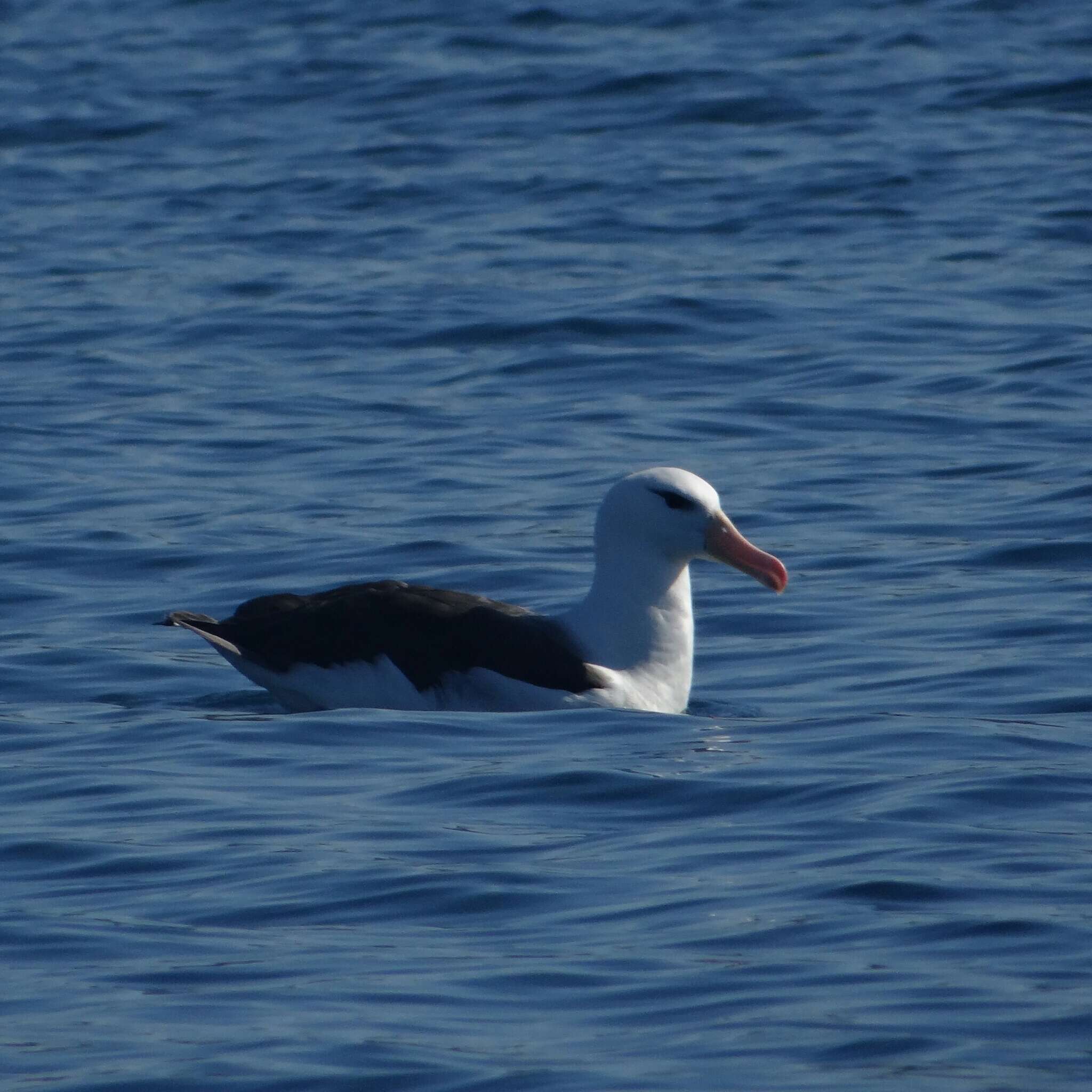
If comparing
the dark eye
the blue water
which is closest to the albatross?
the dark eye

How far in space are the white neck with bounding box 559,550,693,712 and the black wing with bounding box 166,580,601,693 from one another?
185 millimetres

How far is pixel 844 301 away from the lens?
18.8 m

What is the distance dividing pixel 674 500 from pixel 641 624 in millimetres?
587

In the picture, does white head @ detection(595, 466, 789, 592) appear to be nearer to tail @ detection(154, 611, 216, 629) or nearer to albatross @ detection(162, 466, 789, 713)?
albatross @ detection(162, 466, 789, 713)

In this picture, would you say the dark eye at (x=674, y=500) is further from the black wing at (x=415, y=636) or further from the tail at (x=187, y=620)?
the tail at (x=187, y=620)

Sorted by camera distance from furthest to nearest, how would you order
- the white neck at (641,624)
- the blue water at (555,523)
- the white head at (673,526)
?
the white head at (673,526) → the white neck at (641,624) → the blue water at (555,523)

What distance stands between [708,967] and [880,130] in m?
19.5

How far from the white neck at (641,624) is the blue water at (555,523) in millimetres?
290

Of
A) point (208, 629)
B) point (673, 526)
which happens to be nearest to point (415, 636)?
point (208, 629)

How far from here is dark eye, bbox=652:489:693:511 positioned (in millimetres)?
10445

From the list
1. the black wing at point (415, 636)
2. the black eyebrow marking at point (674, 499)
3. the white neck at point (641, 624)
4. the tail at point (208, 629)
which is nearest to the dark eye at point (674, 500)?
the black eyebrow marking at point (674, 499)

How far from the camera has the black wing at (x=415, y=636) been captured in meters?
9.84

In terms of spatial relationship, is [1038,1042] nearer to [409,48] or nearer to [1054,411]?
[1054,411]

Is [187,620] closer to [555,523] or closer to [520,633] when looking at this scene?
[520,633]
